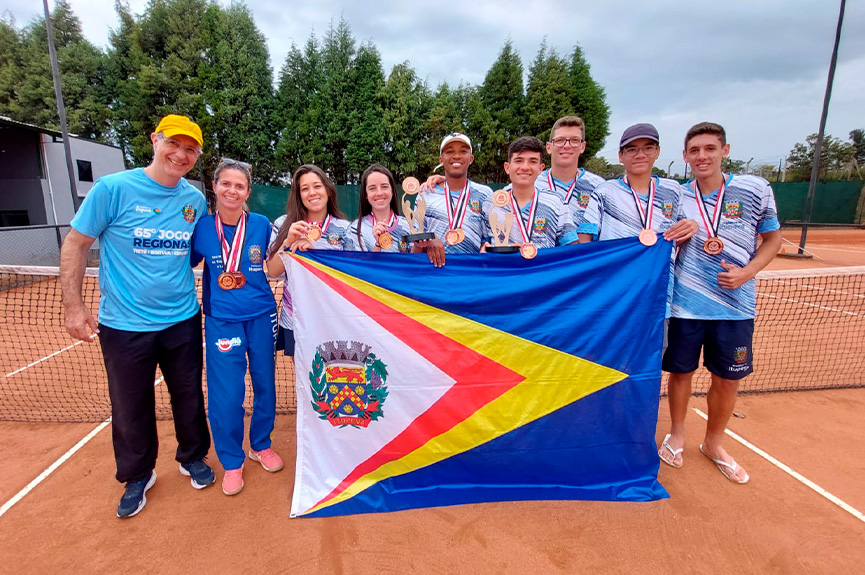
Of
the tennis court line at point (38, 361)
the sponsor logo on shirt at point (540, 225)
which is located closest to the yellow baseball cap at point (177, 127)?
the sponsor logo on shirt at point (540, 225)

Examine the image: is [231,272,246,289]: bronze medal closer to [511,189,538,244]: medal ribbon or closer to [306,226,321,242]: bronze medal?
[306,226,321,242]: bronze medal

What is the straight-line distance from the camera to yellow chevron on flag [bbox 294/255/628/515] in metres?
2.61

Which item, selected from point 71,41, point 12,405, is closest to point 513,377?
point 12,405

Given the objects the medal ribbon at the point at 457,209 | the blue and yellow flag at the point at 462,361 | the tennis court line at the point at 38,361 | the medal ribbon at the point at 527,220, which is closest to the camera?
the blue and yellow flag at the point at 462,361

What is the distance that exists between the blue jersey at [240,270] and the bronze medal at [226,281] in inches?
2.5

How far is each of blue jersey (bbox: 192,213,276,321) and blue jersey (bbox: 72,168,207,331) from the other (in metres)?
0.16

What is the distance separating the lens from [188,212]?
271 centimetres

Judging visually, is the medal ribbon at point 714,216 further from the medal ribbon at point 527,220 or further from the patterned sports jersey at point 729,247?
the medal ribbon at point 527,220

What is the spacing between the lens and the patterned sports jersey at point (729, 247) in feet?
9.19

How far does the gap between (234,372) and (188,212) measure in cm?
113

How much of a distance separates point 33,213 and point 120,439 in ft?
63.3

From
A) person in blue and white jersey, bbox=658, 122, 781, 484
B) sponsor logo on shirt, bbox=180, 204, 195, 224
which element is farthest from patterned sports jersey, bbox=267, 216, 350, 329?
person in blue and white jersey, bbox=658, 122, 781, 484

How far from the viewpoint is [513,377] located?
2627 millimetres

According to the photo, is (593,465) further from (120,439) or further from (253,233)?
(120,439)
